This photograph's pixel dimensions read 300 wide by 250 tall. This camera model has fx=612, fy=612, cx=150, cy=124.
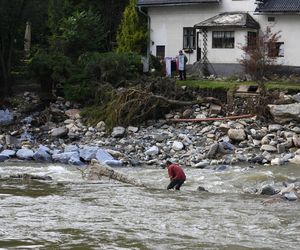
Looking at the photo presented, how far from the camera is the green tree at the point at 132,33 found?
40.8 metres

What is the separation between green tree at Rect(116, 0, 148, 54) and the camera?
40.8m

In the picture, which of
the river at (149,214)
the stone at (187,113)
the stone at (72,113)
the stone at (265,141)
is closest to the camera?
the river at (149,214)

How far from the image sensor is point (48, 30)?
4294 centimetres

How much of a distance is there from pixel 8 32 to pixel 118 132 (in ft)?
39.4

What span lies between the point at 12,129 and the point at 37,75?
4928 mm

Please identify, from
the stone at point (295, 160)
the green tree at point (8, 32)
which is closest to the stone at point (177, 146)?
the stone at point (295, 160)

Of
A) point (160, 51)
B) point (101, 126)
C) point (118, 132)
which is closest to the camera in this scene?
point (118, 132)

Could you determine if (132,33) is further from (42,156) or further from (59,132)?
(42,156)

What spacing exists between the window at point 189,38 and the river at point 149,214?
19142 millimetres

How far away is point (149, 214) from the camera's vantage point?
1462 centimetres

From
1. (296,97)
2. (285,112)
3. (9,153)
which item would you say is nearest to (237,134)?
(285,112)

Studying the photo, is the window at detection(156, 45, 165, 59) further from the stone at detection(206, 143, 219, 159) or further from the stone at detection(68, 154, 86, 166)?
the stone at detection(68, 154, 86, 166)

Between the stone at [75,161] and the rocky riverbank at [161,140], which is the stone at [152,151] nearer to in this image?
the rocky riverbank at [161,140]

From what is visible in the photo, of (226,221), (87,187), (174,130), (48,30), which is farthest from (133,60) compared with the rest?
(226,221)
